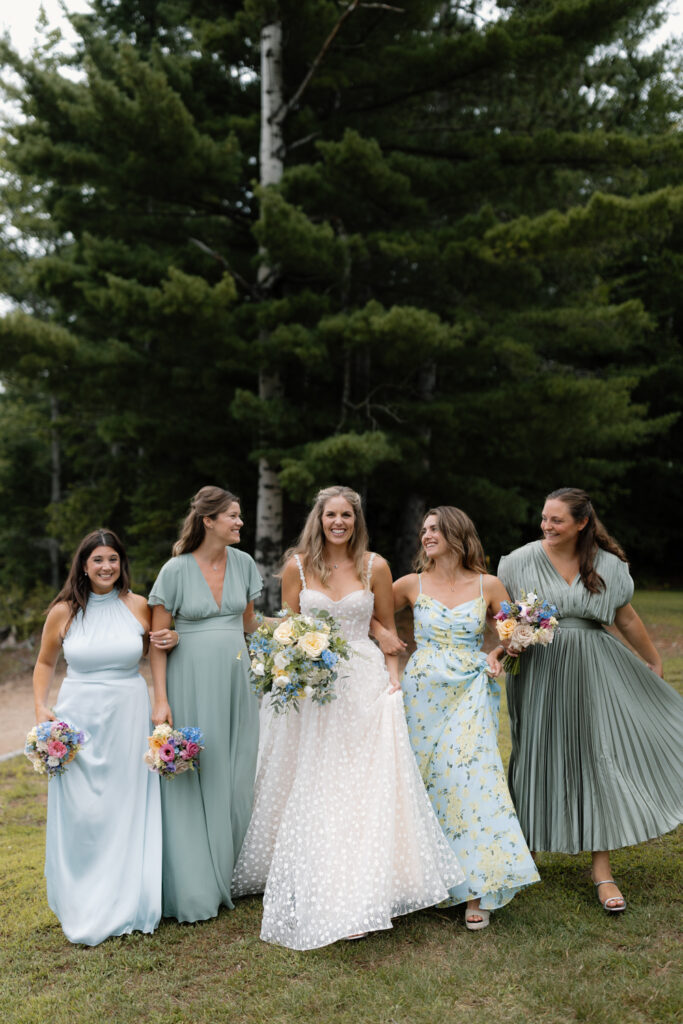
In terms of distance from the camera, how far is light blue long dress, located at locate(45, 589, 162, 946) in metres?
4.21

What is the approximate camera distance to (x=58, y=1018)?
3455mm

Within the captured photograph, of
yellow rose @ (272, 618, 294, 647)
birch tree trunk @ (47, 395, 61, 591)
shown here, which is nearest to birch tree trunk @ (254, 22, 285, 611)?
yellow rose @ (272, 618, 294, 647)

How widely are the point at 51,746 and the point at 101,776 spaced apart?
Result: 14.4 inches

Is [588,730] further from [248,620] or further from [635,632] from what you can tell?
[248,620]

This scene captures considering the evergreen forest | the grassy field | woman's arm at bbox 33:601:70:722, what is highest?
the evergreen forest

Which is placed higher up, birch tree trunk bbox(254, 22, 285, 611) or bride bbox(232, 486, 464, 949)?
birch tree trunk bbox(254, 22, 285, 611)

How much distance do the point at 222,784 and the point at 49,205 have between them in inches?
520

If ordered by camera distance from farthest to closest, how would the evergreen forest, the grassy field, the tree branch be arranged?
the tree branch, the evergreen forest, the grassy field

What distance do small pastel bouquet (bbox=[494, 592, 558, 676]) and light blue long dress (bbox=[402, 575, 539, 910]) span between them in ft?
0.59

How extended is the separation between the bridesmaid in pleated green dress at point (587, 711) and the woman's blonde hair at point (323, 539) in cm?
87

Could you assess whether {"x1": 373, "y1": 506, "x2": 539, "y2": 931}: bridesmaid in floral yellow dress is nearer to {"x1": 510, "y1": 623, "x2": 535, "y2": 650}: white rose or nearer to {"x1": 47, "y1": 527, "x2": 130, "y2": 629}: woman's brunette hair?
{"x1": 510, "y1": 623, "x2": 535, "y2": 650}: white rose

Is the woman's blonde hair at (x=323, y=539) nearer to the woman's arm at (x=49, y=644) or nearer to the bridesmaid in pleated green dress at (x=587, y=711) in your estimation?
the bridesmaid in pleated green dress at (x=587, y=711)

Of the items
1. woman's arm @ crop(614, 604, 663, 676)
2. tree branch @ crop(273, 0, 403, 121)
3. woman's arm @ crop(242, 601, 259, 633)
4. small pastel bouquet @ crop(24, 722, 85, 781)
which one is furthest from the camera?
tree branch @ crop(273, 0, 403, 121)

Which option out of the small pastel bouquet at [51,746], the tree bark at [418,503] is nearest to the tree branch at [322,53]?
the tree bark at [418,503]
